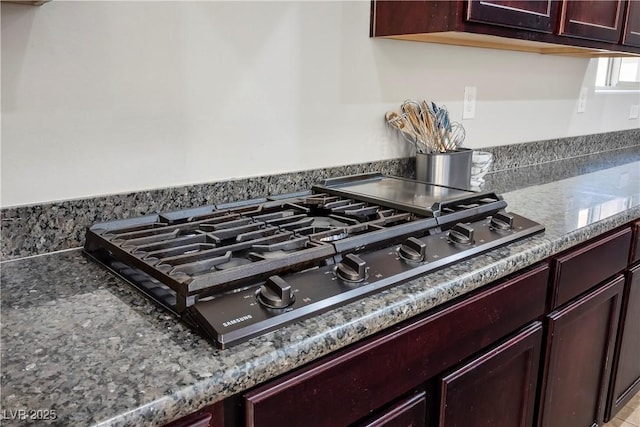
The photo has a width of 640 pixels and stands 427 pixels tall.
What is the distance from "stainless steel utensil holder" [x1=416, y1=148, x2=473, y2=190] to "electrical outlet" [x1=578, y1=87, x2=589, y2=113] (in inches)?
48.1

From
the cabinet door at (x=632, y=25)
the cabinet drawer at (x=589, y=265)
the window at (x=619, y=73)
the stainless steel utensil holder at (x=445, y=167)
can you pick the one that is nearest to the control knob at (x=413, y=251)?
the cabinet drawer at (x=589, y=265)

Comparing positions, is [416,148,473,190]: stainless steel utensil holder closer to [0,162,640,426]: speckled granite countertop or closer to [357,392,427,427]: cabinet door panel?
[0,162,640,426]: speckled granite countertop

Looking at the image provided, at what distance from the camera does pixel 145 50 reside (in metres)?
1.13

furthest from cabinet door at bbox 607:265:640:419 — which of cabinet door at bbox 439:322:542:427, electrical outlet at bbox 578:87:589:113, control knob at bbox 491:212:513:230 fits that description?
electrical outlet at bbox 578:87:589:113

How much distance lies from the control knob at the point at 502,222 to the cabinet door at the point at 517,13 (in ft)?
1.79

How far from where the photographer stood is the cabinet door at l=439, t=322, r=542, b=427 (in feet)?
3.35

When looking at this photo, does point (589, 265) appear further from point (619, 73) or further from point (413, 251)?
point (619, 73)

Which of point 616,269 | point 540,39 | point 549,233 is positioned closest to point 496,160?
point 540,39

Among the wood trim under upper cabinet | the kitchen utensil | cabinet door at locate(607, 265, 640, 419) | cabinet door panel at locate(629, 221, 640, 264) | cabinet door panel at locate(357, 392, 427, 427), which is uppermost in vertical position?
the wood trim under upper cabinet

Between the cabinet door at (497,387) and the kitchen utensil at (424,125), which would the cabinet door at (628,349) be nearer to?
the cabinet door at (497,387)

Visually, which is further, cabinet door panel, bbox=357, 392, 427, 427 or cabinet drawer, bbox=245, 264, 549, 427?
cabinet door panel, bbox=357, 392, 427, 427

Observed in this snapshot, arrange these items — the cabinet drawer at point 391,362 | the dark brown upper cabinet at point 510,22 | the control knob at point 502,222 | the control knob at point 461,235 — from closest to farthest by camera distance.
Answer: the cabinet drawer at point 391,362, the control knob at point 461,235, the control knob at point 502,222, the dark brown upper cabinet at point 510,22

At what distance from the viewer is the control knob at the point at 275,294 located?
0.76 metres

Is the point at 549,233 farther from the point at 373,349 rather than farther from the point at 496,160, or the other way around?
the point at 496,160
